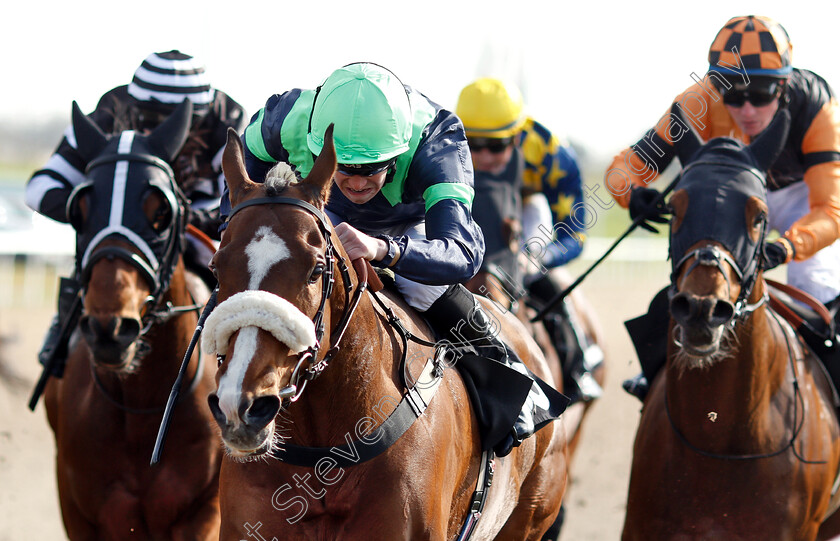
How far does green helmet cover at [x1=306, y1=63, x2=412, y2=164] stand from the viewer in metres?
2.86

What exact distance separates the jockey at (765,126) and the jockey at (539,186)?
1431 mm

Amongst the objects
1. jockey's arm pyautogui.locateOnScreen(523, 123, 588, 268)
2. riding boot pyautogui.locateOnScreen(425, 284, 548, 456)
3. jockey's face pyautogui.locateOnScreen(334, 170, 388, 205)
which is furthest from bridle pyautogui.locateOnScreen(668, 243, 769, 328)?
jockey's arm pyautogui.locateOnScreen(523, 123, 588, 268)

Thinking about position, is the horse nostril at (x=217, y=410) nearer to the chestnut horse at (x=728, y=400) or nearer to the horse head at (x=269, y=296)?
the horse head at (x=269, y=296)

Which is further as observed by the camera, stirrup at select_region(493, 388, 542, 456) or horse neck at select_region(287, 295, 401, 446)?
stirrup at select_region(493, 388, 542, 456)

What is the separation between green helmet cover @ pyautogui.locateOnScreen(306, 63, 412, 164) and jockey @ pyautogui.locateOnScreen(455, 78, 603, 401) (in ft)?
10.5

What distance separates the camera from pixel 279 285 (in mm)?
2281

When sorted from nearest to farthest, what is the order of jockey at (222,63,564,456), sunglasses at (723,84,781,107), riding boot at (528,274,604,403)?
1. jockey at (222,63,564,456)
2. sunglasses at (723,84,781,107)
3. riding boot at (528,274,604,403)

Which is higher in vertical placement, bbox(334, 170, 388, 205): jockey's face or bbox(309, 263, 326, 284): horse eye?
bbox(309, 263, 326, 284): horse eye

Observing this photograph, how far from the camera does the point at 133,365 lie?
4031 millimetres

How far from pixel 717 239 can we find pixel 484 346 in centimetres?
102

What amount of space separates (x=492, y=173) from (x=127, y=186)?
2961 mm

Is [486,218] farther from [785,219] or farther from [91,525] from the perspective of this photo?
[91,525]

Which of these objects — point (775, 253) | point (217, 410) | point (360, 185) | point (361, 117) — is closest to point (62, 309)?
point (360, 185)

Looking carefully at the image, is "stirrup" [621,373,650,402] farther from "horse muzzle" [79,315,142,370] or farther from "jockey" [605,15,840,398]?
"horse muzzle" [79,315,142,370]
